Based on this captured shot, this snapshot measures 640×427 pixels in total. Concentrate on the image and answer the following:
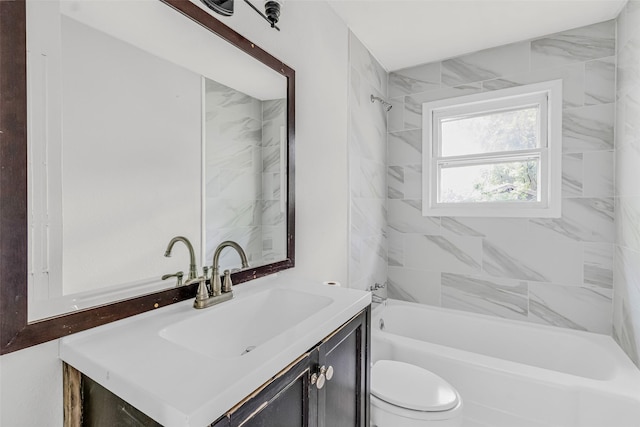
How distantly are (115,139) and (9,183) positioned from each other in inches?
10.4

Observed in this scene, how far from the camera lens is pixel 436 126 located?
2668mm

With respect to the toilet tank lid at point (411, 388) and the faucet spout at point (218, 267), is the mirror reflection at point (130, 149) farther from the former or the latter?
the toilet tank lid at point (411, 388)

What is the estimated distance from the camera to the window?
2.24 meters

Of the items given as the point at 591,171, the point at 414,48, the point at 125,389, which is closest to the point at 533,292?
A: the point at 591,171

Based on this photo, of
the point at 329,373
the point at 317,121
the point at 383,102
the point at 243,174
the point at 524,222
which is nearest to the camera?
the point at 329,373

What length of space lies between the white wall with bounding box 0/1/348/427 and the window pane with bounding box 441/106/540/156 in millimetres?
1100

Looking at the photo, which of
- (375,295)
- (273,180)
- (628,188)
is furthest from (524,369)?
(273,180)

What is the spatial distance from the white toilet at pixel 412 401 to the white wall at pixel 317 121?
2.14 ft

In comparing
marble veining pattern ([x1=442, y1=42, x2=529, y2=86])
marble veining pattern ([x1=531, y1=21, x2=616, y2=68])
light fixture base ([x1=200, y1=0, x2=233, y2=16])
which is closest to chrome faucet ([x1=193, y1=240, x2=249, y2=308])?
light fixture base ([x1=200, y1=0, x2=233, y2=16])

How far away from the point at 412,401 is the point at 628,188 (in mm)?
1765

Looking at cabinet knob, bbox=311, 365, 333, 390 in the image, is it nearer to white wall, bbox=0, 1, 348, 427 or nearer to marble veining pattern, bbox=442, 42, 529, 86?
white wall, bbox=0, 1, 348, 427

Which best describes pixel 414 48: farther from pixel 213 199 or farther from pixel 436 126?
pixel 213 199

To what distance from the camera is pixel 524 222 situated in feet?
7.60

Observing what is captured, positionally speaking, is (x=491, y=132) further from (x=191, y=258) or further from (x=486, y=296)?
(x=191, y=258)
